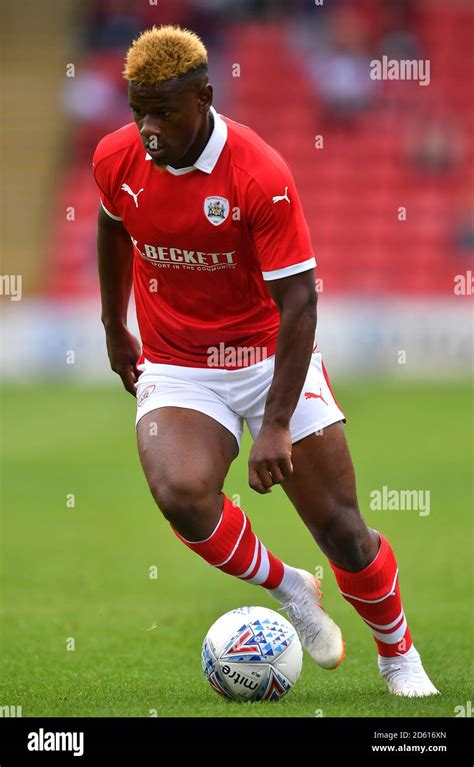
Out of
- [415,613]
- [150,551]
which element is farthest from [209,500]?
[150,551]

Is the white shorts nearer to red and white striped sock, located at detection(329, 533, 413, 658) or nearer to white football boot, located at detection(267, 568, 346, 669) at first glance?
red and white striped sock, located at detection(329, 533, 413, 658)

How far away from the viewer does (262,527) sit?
38.9 ft

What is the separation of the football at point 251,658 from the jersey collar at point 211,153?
197 centimetres

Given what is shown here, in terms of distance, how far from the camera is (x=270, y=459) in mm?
5250

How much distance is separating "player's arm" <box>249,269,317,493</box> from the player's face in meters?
0.66

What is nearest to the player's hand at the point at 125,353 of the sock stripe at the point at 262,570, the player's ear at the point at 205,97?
the sock stripe at the point at 262,570

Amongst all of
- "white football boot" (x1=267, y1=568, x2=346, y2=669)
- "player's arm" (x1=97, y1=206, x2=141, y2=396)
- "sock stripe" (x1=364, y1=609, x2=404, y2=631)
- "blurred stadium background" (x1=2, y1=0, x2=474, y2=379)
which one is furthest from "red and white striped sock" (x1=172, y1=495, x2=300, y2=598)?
"blurred stadium background" (x1=2, y1=0, x2=474, y2=379)

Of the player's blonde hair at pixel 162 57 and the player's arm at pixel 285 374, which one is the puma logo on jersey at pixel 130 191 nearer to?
the player's blonde hair at pixel 162 57

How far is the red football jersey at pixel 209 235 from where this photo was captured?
5.27 meters

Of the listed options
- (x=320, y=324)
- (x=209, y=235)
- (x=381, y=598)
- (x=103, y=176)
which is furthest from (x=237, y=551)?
(x=320, y=324)

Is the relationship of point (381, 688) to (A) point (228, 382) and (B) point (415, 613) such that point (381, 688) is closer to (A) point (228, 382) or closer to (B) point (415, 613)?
(A) point (228, 382)

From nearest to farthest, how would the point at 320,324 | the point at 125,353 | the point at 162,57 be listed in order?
the point at 162,57, the point at 125,353, the point at 320,324

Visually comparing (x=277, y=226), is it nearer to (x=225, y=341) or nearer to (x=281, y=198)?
(x=281, y=198)

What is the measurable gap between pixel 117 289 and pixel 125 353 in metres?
0.34
